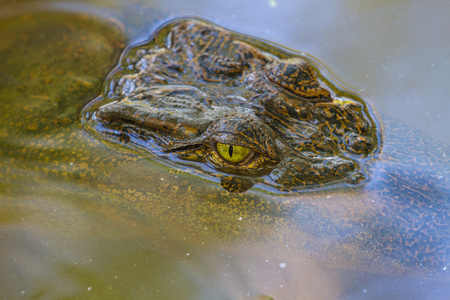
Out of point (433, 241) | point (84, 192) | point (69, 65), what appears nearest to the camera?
point (433, 241)

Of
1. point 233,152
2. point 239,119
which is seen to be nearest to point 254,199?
point 233,152

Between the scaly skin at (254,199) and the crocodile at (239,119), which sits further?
the crocodile at (239,119)

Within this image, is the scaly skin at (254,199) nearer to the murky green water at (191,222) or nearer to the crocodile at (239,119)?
the murky green water at (191,222)

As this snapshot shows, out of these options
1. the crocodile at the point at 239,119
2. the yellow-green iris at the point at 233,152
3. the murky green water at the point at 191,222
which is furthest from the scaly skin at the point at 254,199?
the yellow-green iris at the point at 233,152

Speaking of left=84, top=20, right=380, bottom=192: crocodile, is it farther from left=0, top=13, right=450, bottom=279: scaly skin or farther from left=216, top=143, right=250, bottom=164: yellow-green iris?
left=0, top=13, right=450, bottom=279: scaly skin

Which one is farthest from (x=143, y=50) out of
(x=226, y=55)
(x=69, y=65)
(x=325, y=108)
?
(x=325, y=108)

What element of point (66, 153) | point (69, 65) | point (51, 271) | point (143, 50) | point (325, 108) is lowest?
point (51, 271)

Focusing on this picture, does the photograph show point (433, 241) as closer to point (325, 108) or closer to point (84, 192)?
point (325, 108)

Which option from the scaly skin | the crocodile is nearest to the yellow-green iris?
the crocodile
